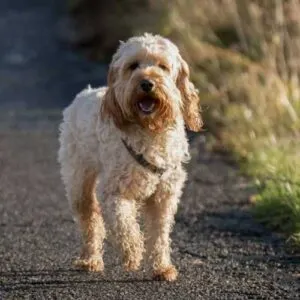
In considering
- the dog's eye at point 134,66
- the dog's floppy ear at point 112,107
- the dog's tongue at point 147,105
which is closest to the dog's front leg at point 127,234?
the dog's floppy ear at point 112,107

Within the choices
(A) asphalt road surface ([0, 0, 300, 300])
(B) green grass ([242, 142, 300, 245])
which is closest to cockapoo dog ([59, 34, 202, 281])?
(A) asphalt road surface ([0, 0, 300, 300])

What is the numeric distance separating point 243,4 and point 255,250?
748cm

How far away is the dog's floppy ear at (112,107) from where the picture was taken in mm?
7555

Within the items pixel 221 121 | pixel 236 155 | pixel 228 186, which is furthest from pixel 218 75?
pixel 228 186

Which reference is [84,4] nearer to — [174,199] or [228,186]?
[228,186]

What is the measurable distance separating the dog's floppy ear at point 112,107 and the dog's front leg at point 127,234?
547 mm

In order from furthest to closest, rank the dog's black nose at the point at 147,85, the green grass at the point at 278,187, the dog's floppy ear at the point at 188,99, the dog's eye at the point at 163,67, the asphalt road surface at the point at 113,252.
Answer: the green grass at the point at 278,187 < the dog's floppy ear at the point at 188,99 < the dog's eye at the point at 163,67 < the asphalt road surface at the point at 113,252 < the dog's black nose at the point at 147,85

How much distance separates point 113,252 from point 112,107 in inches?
66.4

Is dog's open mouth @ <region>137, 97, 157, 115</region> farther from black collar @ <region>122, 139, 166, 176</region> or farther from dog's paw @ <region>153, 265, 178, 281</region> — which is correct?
dog's paw @ <region>153, 265, 178, 281</region>

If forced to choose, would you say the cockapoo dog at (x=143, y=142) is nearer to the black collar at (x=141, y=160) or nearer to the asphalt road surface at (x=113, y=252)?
the black collar at (x=141, y=160)

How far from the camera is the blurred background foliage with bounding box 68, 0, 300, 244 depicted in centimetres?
1296

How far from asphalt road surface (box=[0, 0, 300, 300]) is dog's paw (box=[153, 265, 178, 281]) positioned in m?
0.08

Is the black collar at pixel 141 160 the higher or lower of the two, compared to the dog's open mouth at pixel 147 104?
lower

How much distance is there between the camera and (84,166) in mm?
8359
